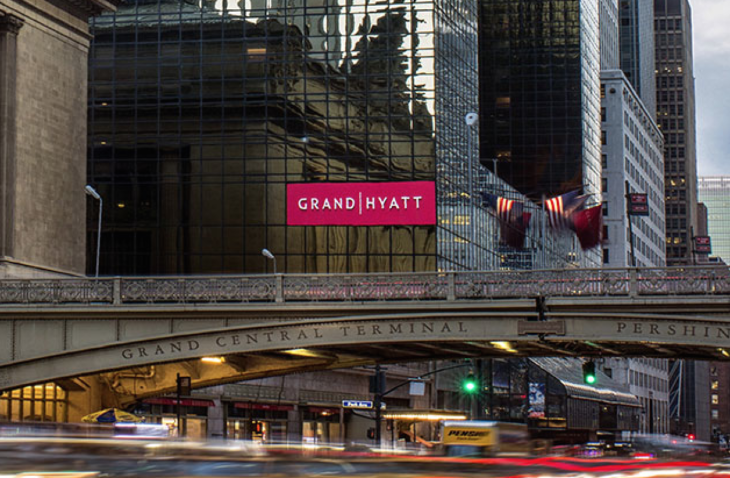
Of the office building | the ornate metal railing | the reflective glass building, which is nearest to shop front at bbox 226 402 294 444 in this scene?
the ornate metal railing

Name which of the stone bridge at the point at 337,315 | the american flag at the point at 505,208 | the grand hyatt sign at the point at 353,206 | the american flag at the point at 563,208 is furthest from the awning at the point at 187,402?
the american flag at the point at 563,208

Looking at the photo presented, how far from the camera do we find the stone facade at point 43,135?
53.5 meters

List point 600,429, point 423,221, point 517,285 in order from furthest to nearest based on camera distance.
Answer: point 600,429 < point 423,221 < point 517,285

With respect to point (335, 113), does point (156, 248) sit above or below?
below

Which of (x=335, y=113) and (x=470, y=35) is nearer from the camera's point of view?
(x=335, y=113)

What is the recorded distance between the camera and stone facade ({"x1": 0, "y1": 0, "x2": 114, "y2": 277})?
5353 centimetres

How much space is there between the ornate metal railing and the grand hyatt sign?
35.0 meters

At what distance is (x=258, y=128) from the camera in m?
83.4

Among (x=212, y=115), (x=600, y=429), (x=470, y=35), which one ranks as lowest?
(x=600, y=429)

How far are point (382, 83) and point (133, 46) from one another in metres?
16.7

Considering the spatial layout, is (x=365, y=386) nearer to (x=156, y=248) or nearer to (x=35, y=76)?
(x=156, y=248)

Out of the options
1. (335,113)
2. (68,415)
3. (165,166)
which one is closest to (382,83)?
(335,113)

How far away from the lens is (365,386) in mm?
92750

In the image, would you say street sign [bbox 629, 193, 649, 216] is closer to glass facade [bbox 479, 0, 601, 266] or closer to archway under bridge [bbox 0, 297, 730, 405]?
glass facade [bbox 479, 0, 601, 266]
